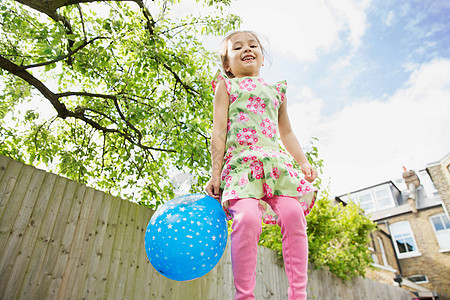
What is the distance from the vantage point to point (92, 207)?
10.5 feet

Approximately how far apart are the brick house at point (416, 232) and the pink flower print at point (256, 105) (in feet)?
51.6

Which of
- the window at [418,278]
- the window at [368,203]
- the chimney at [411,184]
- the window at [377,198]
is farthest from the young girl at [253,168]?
the window at [368,203]

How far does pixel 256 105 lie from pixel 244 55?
39 cm

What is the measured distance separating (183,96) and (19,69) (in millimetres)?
2848

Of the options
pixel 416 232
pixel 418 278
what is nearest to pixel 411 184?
pixel 416 232

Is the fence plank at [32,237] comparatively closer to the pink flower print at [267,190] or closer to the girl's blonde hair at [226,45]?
the girl's blonde hair at [226,45]

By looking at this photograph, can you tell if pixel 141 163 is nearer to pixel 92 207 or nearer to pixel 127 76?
pixel 127 76

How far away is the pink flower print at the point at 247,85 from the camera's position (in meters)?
1.73

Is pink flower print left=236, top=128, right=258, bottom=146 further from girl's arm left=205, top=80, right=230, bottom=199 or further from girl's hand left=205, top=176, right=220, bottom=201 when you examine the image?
girl's hand left=205, top=176, right=220, bottom=201

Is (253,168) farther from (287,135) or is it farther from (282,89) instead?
(282,89)

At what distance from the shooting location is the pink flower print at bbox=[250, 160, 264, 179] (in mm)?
1434

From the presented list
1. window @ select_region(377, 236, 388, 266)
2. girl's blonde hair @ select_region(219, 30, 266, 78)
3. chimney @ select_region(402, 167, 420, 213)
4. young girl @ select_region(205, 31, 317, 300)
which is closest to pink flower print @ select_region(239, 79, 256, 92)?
young girl @ select_region(205, 31, 317, 300)

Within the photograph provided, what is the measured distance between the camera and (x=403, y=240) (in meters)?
17.4

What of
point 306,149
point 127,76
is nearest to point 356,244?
point 306,149
